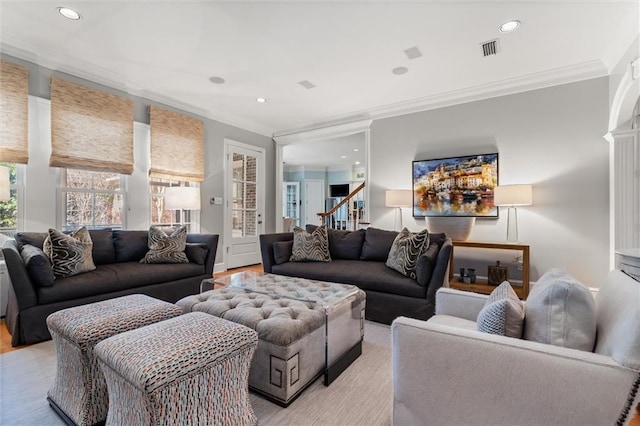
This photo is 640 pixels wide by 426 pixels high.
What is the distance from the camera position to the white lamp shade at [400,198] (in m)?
4.39

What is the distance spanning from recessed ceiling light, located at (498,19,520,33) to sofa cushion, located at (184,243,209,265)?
12.6 ft

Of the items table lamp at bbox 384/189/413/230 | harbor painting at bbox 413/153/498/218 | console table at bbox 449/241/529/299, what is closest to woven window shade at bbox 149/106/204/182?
table lamp at bbox 384/189/413/230

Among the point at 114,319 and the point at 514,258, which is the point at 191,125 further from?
the point at 514,258

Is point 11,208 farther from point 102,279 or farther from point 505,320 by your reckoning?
point 505,320

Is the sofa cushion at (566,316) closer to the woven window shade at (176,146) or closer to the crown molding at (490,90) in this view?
the crown molding at (490,90)

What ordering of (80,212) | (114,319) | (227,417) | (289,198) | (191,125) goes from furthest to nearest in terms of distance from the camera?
1. (289,198)
2. (191,125)
3. (80,212)
4. (114,319)
5. (227,417)

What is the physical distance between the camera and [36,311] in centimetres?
228

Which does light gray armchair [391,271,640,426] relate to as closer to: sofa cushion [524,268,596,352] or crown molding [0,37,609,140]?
sofa cushion [524,268,596,352]

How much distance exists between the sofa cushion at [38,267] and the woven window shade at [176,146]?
1909 mm

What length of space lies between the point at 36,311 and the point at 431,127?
485 centimetres

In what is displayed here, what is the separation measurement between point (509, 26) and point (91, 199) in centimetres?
484

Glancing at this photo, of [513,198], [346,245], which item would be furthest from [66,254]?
[513,198]

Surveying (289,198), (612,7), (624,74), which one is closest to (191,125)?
(612,7)

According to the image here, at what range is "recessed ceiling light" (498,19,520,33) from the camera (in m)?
2.62
